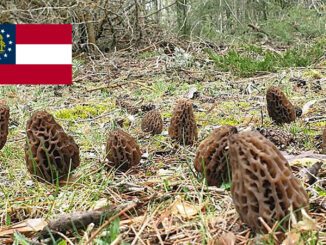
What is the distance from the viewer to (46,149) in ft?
8.78

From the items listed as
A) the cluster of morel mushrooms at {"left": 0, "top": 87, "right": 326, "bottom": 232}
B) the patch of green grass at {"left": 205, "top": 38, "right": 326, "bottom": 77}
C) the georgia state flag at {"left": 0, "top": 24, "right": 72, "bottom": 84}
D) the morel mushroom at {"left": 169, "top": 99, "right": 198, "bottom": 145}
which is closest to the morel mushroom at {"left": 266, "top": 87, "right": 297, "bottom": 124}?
the cluster of morel mushrooms at {"left": 0, "top": 87, "right": 326, "bottom": 232}

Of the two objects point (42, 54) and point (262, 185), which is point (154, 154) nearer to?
point (262, 185)

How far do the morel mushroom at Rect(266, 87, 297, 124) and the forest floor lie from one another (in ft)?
0.26

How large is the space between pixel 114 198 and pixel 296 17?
871cm

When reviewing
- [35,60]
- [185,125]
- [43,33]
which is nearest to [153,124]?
[185,125]

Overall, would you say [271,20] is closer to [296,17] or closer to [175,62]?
[296,17]

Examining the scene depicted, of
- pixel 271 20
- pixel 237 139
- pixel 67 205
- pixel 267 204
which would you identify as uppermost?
pixel 271 20

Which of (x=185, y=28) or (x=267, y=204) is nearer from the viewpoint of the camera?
(x=267, y=204)

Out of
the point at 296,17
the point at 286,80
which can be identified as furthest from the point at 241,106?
the point at 296,17

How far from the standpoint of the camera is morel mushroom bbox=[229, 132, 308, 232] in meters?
1.66

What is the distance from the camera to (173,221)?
79.4 inches

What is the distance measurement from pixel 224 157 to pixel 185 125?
1117mm

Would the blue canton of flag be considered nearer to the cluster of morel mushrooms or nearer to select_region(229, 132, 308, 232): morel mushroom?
the cluster of morel mushrooms

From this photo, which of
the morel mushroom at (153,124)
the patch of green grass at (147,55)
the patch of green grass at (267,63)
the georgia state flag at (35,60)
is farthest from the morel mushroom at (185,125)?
the patch of green grass at (147,55)
